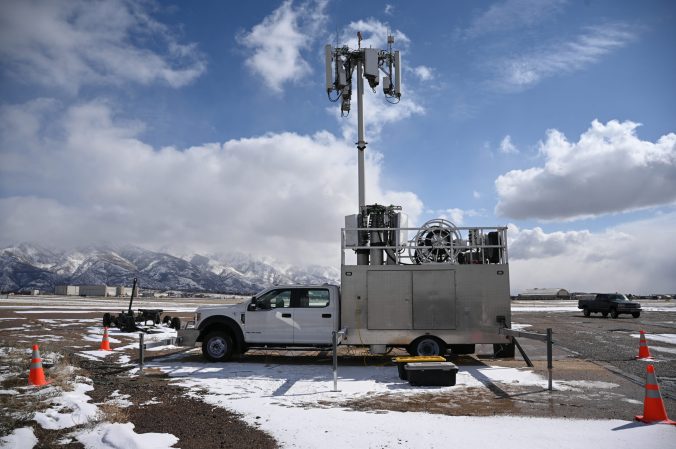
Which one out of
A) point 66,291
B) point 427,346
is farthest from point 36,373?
point 66,291

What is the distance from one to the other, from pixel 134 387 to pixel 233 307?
328 cm

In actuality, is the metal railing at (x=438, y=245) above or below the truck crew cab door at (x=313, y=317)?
above

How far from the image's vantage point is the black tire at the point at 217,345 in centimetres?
1102

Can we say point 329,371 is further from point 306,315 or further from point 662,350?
point 662,350

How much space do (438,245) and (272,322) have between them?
4.52m

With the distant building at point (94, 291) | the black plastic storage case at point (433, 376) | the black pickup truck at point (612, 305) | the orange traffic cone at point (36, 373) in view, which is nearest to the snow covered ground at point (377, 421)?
the black plastic storage case at point (433, 376)

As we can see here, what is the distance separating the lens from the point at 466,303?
10.8 metres

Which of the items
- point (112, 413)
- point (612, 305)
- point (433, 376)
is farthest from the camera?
point (612, 305)

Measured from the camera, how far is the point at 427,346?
1082 centimetres

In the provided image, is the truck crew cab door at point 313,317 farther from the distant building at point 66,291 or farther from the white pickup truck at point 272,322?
the distant building at point 66,291

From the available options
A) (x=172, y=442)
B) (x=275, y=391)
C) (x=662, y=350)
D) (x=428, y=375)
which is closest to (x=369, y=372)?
(x=428, y=375)

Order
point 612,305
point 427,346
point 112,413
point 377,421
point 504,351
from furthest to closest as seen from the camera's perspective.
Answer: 1. point 612,305
2. point 504,351
3. point 427,346
4. point 112,413
5. point 377,421

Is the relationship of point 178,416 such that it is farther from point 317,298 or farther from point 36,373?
point 317,298

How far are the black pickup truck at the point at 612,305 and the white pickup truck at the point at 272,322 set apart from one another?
26975mm
